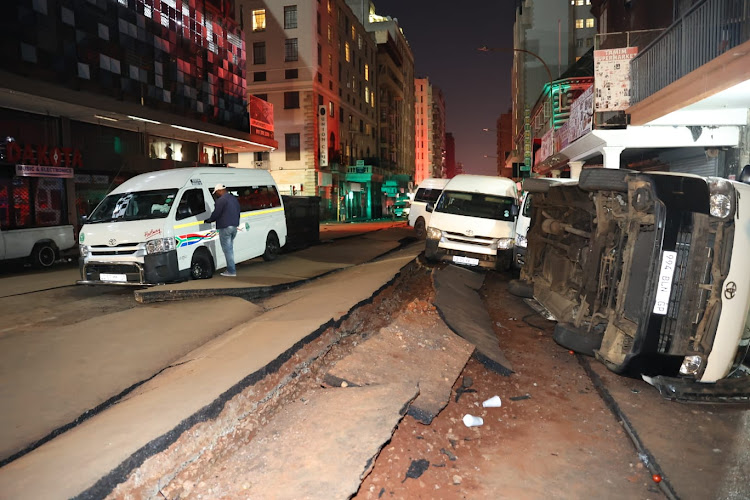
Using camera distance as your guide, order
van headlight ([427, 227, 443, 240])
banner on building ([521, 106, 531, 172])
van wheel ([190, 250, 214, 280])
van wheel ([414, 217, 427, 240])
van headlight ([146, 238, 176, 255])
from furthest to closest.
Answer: banner on building ([521, 106, 531, 172]) → van wheel ([414, 217, 427, 240]) → van headlight ([427, 227, 443, 240]) → van wheel ([190, 250, 214, 280]) → van headlight ([146, 238, 176, 255])

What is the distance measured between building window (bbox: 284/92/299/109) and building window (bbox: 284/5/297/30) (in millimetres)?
5739

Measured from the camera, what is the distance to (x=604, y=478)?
134 inches

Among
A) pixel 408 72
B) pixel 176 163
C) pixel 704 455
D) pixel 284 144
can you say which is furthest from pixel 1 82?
pixel 408 72

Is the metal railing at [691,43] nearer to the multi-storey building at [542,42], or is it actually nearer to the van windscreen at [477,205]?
the van windscreen at [477,205]

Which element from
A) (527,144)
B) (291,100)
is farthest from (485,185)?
(291,100)

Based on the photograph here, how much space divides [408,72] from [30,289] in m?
85.3

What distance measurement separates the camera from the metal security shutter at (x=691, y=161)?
13.0 m

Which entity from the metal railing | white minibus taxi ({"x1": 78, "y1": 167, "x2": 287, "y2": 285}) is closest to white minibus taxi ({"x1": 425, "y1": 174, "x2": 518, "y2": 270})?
the metal railing

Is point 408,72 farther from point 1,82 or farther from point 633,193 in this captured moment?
point 633,193

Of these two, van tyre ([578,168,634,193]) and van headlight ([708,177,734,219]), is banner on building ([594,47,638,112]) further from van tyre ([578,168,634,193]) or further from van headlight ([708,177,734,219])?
van headlight ([708,177,734,219])

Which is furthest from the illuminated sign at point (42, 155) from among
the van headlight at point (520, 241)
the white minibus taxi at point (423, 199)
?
the van headlight at point (520, 241)

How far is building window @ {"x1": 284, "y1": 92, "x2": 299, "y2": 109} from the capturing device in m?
42.9

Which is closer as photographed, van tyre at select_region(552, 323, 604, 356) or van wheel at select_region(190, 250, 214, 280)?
van tyre at select_region(552, 323, 604, 356)

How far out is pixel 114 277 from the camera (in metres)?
8.77
